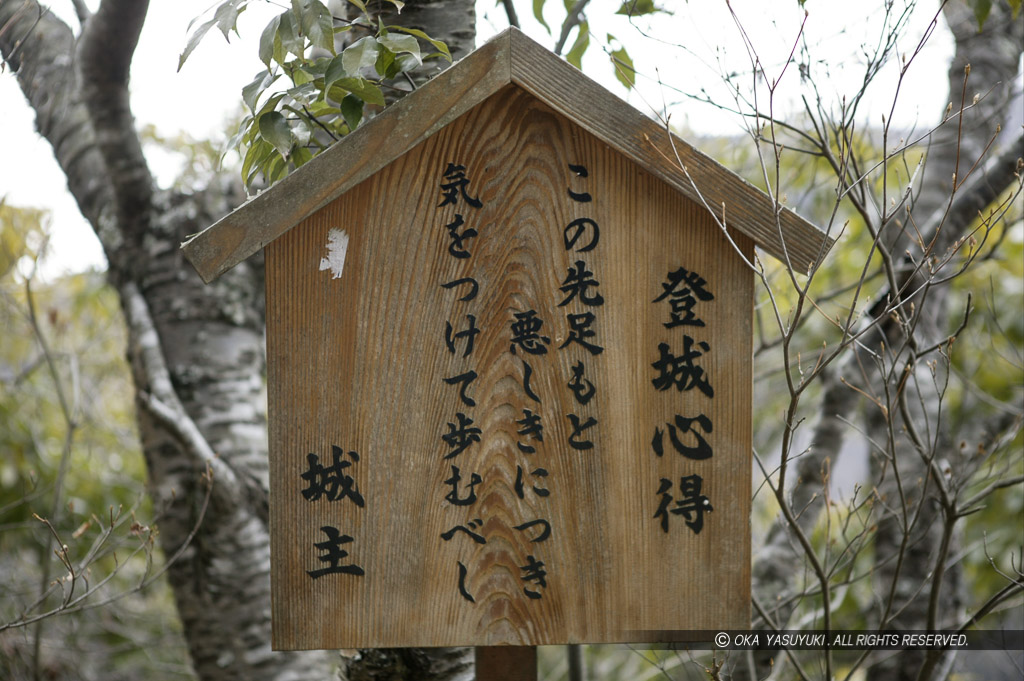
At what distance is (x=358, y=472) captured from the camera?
122 centimetres

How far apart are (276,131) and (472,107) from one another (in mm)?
327

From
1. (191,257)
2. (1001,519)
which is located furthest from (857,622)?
(191,257)

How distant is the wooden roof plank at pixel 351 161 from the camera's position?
1.14m

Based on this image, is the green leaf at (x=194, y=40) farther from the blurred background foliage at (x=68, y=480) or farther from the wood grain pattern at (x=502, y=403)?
the blurred background foliage at (x=68, y=480)

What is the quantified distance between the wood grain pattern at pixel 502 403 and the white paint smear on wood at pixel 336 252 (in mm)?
12

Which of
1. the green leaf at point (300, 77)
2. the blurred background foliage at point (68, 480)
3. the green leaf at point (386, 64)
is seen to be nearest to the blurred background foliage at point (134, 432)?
the blurred background foliage at point (68, 480)

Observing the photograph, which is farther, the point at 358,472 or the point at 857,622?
the point at 857,622

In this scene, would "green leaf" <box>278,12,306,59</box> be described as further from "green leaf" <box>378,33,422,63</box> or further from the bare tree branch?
the bare tree branch

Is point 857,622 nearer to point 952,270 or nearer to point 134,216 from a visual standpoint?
point 952,270

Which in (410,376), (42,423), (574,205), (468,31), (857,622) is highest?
(468,31)

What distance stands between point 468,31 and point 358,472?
3.27ft

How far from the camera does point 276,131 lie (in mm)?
1217

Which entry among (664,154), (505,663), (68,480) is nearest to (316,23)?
(664,154)

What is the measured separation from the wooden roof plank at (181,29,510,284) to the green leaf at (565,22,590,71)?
1.85 feet
